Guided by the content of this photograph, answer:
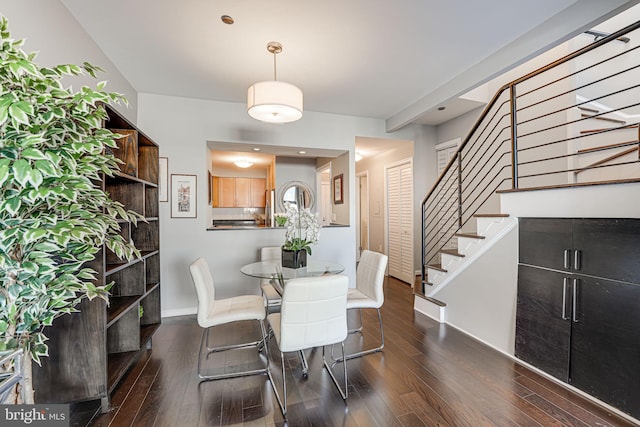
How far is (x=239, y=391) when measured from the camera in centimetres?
209

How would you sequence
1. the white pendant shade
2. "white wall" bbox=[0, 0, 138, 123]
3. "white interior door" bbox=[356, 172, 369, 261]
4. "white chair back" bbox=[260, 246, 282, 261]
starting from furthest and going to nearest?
"white interior door" bbox=[356, 172, 369, 261] < "white chair back" bbox=[260, 246, 282, 261] < the white pendant shade < "white wall" bbox=[0, 0, 138, 123]

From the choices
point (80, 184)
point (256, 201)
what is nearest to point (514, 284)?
point (80, 184)

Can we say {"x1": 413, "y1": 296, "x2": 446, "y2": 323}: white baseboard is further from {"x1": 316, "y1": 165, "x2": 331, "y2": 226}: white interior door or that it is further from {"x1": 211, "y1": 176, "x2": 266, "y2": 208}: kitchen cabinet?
{"x1": 211, "y1": 176, "x2": 266, "y2": 208}: kitchen cabinet

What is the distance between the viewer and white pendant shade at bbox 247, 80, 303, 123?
2.22m

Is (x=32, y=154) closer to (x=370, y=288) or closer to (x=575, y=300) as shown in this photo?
(x=370, y=288)

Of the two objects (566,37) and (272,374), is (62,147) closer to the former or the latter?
(272,374)

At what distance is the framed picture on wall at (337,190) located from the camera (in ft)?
16.0

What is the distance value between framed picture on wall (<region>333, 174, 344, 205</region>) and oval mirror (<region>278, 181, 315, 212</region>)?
1.04m

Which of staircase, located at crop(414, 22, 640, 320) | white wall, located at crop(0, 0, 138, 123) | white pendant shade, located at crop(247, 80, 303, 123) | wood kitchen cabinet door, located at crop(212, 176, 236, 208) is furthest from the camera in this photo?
wood kitchen cabinet door, located at crop(212, 176, 236, 208)

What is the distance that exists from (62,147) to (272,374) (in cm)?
205

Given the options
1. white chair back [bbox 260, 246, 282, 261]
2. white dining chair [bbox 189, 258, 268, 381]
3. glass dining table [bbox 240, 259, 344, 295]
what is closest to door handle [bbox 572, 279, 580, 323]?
glass dining table [bbox 240, 259, 344, 295]

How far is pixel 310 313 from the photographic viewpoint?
1852 mm

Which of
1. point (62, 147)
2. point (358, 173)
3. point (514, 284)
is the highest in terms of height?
point (358, 173)

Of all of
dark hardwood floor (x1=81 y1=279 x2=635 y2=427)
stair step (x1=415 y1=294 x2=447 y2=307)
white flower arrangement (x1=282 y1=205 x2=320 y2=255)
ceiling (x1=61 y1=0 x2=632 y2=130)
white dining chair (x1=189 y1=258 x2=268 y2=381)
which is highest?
ceiling (x1=61 y1=0 x2=632 y2=130)
